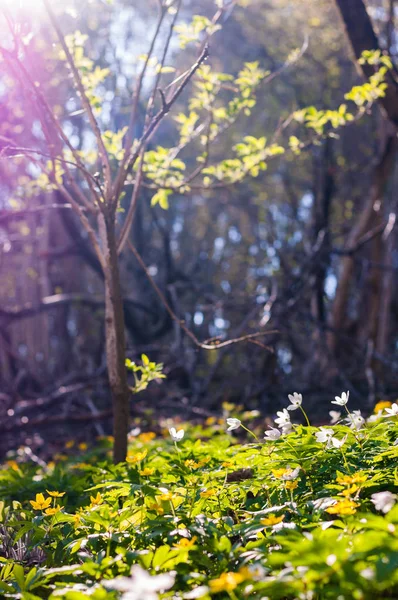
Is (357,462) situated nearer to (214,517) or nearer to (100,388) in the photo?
(214,517)

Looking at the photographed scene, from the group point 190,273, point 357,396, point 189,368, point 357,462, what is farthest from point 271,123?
point 357,462

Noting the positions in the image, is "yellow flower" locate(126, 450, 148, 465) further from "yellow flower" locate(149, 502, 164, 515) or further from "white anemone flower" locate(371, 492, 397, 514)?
"white anemone flower" locate(371, 492, 397, 514)

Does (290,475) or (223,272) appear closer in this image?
(290,475)

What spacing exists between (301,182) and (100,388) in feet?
24.7

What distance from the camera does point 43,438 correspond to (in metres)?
6.37

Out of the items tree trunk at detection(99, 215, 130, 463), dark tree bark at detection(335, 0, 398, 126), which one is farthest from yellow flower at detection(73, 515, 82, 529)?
dark tree bark at detection(335, 0, 398, 126)

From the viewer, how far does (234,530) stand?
186 cm

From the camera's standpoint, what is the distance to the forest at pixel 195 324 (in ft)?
5.94

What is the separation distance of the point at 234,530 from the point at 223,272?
11.6 m

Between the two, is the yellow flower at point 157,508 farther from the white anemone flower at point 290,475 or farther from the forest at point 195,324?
the white anemone flower at point 290,475

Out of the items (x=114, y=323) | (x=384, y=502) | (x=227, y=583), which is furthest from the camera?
(x=114, y=323)

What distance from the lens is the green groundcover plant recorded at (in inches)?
56.4

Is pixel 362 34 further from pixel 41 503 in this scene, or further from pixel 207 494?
pixel 41 503

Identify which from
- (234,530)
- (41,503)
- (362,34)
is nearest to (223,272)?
(362,34)
